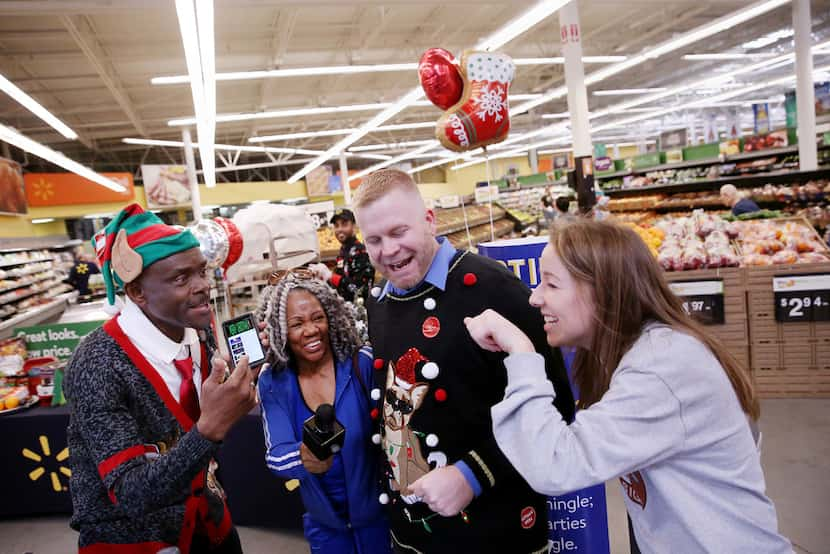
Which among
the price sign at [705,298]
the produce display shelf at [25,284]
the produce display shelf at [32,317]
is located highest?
the produce display shelf at [25,284]

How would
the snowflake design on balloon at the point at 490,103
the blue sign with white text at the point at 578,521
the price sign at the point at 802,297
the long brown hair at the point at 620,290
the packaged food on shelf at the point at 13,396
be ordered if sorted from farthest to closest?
the price sign at the point at 802,297 < the packaged food on shelf at the point at 13,396 < the snowflake design on balloon at the point at 490,103 < the blue sign with white text at the point at 578,521 < the long brown hair at the point at 620,290

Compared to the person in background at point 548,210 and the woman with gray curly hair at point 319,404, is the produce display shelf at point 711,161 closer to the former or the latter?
the person in background at point 548,210

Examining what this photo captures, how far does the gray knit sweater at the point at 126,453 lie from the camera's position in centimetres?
135

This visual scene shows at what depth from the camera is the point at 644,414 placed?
1.01 metres

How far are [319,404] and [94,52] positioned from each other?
9.84 metres

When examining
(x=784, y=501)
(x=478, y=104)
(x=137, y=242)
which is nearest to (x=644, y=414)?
(x=137, y=242)

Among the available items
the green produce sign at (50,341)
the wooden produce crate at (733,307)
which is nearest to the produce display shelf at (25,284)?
the green produce sign at (50,341)

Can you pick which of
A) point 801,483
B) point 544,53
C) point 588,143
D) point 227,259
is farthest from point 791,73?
point 227,259

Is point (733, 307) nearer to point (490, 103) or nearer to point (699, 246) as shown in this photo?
point (699, 246)

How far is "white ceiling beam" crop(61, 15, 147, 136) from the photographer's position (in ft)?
25.2

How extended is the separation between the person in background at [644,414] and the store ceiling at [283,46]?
624 cm

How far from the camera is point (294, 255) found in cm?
429

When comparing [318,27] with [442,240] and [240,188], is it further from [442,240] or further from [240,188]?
[240,188]

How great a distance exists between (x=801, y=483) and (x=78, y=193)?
18.2 m
